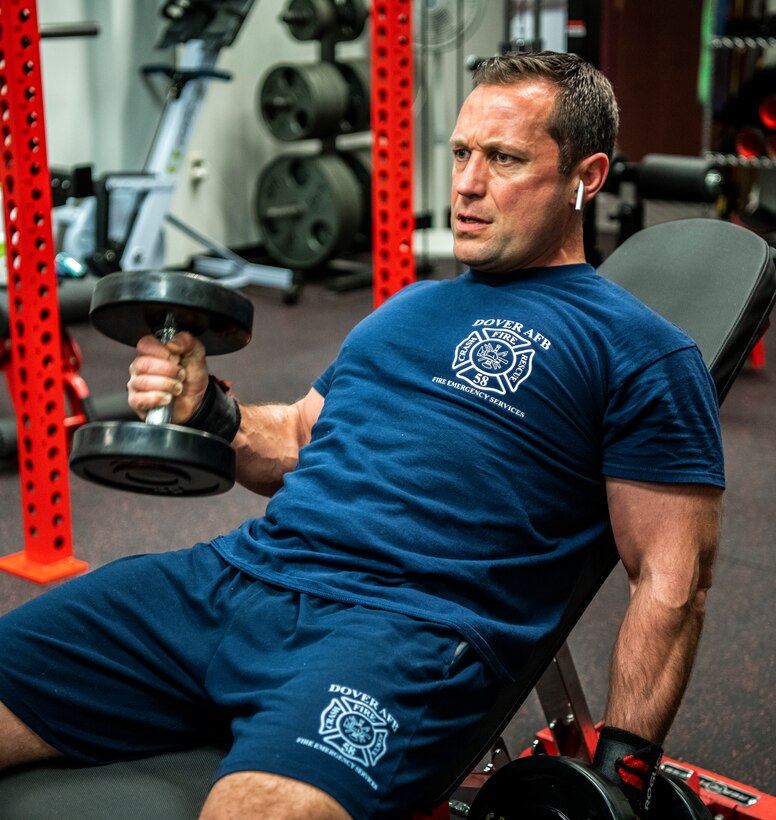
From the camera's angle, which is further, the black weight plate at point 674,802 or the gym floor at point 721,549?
the gym floor at point 721,549

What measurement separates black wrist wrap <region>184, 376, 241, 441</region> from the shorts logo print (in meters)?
0.47

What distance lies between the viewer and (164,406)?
4.83 feet

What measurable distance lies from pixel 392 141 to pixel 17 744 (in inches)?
66.9

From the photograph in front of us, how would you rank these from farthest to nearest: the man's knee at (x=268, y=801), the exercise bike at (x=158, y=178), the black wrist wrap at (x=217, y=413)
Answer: the exercise bike at (x=158, y=178) < the black wrist wrap at (x=217, y=413) < the man's knee at (x=268, y=801)

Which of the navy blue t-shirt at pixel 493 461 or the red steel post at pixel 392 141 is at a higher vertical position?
the red steel post at pixel 392 141

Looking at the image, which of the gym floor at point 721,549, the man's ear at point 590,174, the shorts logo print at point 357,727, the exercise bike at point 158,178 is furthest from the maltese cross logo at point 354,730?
the exercise bike at point 158,178

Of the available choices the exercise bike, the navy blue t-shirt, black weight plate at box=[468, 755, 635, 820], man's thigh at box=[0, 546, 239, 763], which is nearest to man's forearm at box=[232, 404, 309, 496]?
the navy blue t-shirt

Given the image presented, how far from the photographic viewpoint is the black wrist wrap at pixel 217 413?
158cm

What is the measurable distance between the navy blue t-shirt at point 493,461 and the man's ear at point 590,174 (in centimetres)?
14

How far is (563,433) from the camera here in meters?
1.49

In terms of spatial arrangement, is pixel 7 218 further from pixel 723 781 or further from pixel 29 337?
pixel 723 781

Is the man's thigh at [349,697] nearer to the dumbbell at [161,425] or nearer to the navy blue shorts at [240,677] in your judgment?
the navy blue shorts at [240,677]

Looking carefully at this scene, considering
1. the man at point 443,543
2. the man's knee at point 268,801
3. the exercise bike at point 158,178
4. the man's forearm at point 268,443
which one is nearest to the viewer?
the man's knee at point 268,801

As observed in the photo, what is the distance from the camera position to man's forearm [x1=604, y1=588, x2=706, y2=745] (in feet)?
4.66
